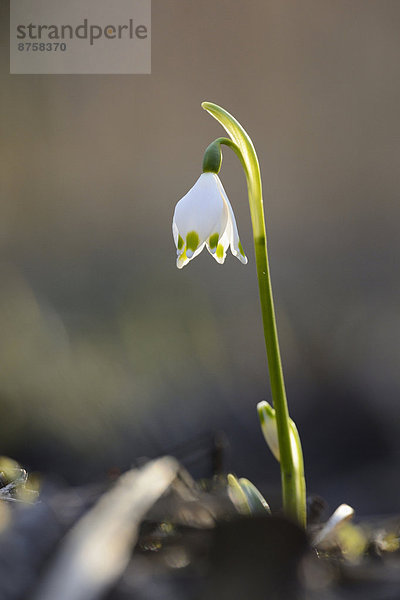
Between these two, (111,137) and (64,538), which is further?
(111,137)

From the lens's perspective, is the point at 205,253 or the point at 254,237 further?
the point at 205,253

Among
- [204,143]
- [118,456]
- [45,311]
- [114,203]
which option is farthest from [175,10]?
[118,456]

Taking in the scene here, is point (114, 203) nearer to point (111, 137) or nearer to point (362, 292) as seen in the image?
point (111, 137)

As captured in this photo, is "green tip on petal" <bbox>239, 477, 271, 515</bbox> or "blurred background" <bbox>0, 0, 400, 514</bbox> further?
"blurred background" <bbox>0, 0, 400, 514</bbox>

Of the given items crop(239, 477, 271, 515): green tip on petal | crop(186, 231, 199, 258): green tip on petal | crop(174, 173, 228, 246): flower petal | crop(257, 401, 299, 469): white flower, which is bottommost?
crop(239, 477, 271, 515): green tip on petal

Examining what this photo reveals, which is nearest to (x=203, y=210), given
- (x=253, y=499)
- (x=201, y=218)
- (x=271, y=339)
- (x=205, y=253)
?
(x=201, y=218)

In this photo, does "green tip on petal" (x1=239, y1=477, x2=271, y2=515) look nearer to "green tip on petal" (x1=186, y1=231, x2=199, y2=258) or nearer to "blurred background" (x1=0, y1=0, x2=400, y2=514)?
"green tip on petal" (x1=186, y1=231, x2=199, y2=258)

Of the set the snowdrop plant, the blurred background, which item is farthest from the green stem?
the blurred background

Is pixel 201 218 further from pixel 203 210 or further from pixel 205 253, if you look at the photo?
pixel 205 253
